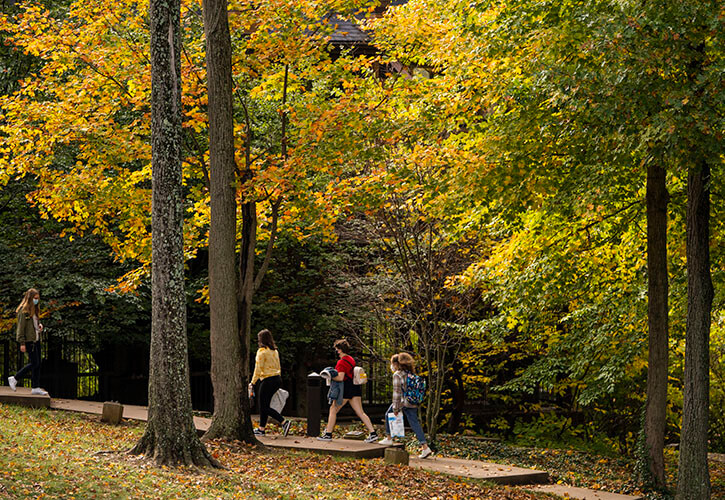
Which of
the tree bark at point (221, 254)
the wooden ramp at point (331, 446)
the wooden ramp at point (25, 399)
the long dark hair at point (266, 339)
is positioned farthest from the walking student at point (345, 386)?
the wooden ramp at point (25, 399)

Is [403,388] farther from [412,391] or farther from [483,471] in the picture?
[483,471]

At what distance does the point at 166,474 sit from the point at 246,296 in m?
4.40

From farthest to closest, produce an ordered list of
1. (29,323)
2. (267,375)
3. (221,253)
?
(29,323)
(267,375)
(221,253)

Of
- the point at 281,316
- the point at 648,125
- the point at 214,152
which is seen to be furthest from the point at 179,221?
the point at 281,316

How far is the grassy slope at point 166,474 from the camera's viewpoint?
27.5 feet

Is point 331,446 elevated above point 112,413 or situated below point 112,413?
below

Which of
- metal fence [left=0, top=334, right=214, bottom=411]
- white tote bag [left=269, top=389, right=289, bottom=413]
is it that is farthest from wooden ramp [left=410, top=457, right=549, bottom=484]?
metal fence [left=0, top=334, right=214, bottom=411]

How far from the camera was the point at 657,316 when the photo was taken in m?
13.9

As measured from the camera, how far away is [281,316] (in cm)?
2139

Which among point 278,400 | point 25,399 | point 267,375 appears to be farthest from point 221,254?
point 25,399

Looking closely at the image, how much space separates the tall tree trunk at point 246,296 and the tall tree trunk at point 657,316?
21.9 ft

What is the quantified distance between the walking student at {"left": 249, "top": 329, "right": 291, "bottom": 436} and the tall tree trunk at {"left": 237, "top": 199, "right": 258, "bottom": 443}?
2.11 feet

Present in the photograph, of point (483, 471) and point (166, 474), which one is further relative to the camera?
point (483, 471)

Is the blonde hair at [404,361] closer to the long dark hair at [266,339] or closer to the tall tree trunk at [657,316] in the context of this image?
the long dark hair at [266,339]
